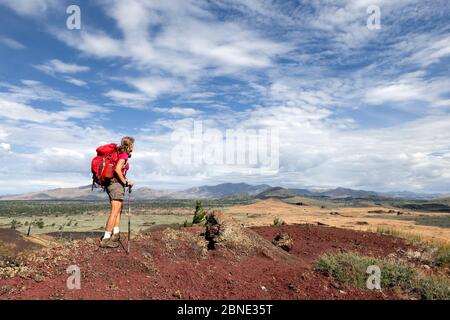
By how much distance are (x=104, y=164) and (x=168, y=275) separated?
2714 millimetres

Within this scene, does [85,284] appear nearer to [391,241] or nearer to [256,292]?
[256,292]

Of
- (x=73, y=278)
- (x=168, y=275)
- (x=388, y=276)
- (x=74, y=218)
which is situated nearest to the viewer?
Result: (x=73, y=278)

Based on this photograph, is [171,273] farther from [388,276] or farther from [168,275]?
[388,276]

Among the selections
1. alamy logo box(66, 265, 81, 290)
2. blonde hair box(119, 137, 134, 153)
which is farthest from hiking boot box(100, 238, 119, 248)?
blonde hair box(119, 137, 134, 153)

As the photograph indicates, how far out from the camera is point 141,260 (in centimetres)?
813

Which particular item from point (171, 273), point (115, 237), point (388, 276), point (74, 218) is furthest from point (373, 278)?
point (74, 218)

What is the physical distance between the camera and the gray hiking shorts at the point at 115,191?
330 inches

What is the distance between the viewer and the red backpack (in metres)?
8.36

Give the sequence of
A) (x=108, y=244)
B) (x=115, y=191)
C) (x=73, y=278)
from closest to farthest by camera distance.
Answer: (x=73, y=278)
(x=115, y=191)
(x=108, y=244)

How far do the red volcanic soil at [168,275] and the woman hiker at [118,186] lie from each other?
373 mm

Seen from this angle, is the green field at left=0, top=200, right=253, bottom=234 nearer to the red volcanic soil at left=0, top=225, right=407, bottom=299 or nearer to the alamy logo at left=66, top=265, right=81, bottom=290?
the red volcanic soil at left=0, top=225, right=407, bottom=299

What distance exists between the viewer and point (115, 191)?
839 centimetres

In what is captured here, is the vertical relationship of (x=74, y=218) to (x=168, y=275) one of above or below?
below

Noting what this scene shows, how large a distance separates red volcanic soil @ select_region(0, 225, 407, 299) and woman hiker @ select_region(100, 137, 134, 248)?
1.22ft
